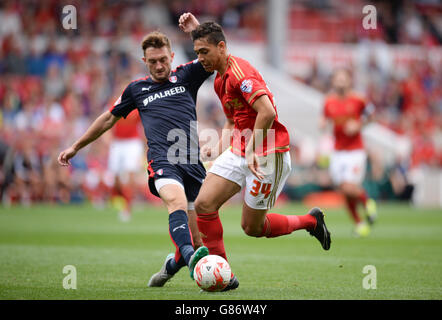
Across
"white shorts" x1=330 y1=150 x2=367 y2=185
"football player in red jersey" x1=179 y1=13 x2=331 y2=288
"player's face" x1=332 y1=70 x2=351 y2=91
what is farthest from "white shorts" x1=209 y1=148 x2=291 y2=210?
"player's face" x1=332 y1=70 x2=351 y2=91

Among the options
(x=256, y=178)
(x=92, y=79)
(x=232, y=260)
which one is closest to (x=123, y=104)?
(x=256, y=178)

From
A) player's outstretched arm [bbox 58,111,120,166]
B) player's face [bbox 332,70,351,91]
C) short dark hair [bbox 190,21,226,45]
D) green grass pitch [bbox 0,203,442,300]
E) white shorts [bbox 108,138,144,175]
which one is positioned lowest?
green grass pitch [bbox 0,203,442,300]

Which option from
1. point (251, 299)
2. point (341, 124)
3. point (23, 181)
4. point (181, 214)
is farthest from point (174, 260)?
point (23, 181)

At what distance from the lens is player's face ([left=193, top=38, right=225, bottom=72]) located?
609 cm

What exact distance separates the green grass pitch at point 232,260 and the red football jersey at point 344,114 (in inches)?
61.4

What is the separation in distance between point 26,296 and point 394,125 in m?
21.6

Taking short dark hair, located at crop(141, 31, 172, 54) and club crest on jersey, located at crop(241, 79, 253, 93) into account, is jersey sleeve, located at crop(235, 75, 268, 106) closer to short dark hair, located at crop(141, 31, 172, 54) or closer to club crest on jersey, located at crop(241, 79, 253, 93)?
club crest on jersey, located at crop(241, 79, 253, 93)

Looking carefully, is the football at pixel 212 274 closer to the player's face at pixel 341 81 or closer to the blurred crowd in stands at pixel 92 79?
the player's face at pixel 341 81

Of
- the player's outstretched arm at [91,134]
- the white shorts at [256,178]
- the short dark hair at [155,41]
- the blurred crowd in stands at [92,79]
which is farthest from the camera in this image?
the blurred crowd in stands at [92,79]

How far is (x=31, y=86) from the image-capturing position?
71.9 feet

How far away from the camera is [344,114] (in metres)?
12.2

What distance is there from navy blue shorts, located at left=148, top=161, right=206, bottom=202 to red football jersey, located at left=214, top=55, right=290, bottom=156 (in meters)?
0.44

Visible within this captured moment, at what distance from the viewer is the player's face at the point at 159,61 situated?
6508mm

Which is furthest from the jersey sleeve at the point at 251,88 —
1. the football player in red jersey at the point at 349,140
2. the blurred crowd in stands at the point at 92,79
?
the blurred crowd in stands at the point at 92,79
